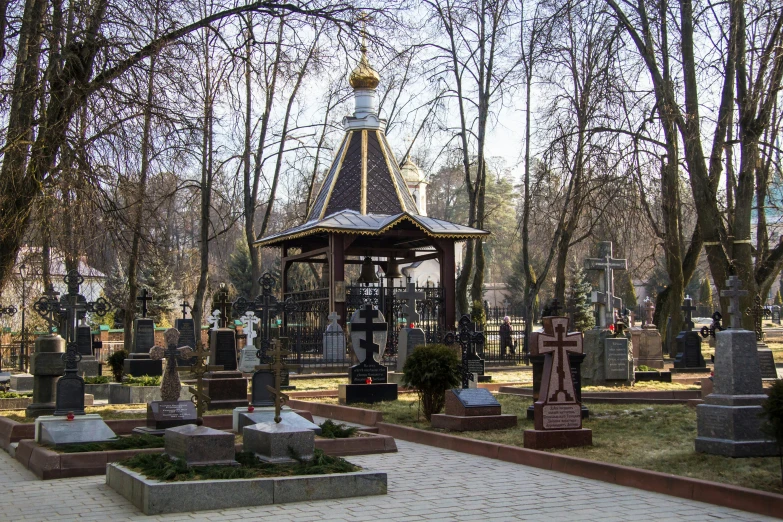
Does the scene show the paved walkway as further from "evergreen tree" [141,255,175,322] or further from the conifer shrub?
"evergreen tree" [141,255,175,322]

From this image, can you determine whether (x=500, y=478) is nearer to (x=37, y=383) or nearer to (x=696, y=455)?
(x=696, y=455)

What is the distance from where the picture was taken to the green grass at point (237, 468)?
7980 millimetres

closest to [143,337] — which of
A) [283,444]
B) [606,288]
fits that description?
[606,288]

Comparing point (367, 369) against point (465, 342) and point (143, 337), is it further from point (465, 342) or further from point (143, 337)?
point (143, 337)

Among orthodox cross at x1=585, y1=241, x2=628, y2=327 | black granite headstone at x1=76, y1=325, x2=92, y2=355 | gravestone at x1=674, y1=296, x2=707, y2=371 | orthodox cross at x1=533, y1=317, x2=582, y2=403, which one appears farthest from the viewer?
black granite headstone at x1=76, y1=325, x2=92, y2=355

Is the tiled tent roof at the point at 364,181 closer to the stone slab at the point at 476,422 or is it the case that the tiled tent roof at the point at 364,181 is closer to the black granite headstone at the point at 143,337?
the black granite headstone at the point at 143,337

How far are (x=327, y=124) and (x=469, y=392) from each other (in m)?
21.0

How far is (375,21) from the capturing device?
11.4 meters

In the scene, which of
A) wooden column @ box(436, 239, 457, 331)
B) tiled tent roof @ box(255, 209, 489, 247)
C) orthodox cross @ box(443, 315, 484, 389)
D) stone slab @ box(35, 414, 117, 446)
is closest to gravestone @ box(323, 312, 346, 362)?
tiled tent roof @ box(255, 209, 489, 247)

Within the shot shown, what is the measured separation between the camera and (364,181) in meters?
28.1

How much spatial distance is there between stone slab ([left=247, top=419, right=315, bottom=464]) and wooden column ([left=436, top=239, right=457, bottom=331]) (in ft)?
57.0

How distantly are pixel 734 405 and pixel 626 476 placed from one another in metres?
1.51

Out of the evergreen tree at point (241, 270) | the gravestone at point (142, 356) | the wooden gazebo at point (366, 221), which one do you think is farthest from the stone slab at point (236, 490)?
the evergreen tree at point (241, 270)

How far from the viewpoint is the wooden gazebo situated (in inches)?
1000
